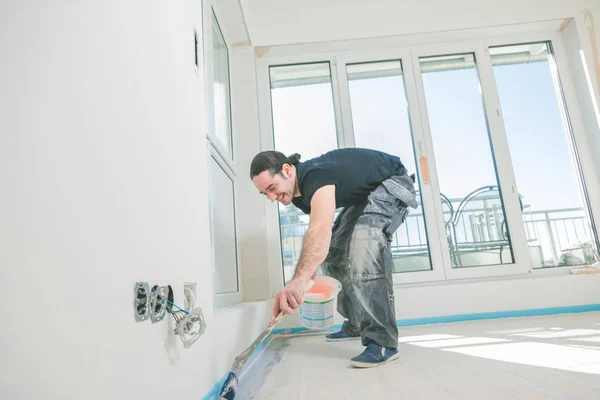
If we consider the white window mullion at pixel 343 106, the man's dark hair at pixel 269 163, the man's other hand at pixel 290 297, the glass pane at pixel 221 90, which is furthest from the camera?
the white window mullion at pixel 343 106

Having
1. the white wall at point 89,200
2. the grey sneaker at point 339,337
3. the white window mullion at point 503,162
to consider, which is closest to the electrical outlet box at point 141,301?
the white wall at point 89,200

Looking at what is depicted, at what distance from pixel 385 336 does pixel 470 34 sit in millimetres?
2725

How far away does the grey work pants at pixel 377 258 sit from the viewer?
5.35 feet

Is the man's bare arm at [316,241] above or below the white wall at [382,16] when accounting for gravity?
below

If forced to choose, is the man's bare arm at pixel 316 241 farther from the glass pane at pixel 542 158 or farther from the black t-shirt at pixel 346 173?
the glass pane at pixel 542 158

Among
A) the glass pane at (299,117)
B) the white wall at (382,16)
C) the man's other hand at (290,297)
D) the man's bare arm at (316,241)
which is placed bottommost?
the man's other hand at (290,297)

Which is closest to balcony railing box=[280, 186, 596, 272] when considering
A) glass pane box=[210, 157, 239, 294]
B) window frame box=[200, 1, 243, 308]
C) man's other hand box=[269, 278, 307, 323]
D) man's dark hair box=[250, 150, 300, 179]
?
window frame box=[200, 1, 243, 308]

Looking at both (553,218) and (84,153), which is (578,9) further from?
(84,153)

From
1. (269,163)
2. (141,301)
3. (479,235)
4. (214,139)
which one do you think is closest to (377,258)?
(269,163)

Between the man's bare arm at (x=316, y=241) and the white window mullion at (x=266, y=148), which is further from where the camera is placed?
the white window mullion at (x=266, y=148)

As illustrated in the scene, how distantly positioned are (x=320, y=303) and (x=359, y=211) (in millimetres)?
524

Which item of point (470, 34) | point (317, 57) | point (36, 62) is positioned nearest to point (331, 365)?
point (36, 62)

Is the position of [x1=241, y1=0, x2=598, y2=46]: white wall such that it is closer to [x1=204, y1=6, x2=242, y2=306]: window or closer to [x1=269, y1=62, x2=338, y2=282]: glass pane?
[x1=269, y1=62, x2=338, y2=282]: glass pane

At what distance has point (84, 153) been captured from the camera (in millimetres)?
563
